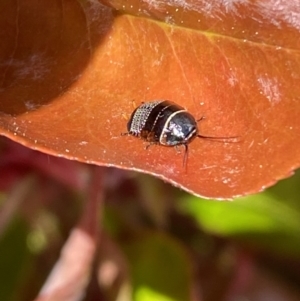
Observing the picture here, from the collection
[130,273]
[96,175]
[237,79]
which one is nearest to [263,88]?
[237,79]

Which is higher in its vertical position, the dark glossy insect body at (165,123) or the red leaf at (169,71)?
the red leaf at (169,71)

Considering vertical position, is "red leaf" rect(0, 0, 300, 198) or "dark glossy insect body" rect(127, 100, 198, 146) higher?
"red leaf" rect(0, 0, 300, 198)

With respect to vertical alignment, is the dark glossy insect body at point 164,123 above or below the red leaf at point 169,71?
below

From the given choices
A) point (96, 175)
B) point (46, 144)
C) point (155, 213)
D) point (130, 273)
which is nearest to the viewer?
point (46, 144)

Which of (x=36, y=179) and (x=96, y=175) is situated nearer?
(x=96, y=175)

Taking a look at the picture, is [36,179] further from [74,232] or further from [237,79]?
[237,79]
